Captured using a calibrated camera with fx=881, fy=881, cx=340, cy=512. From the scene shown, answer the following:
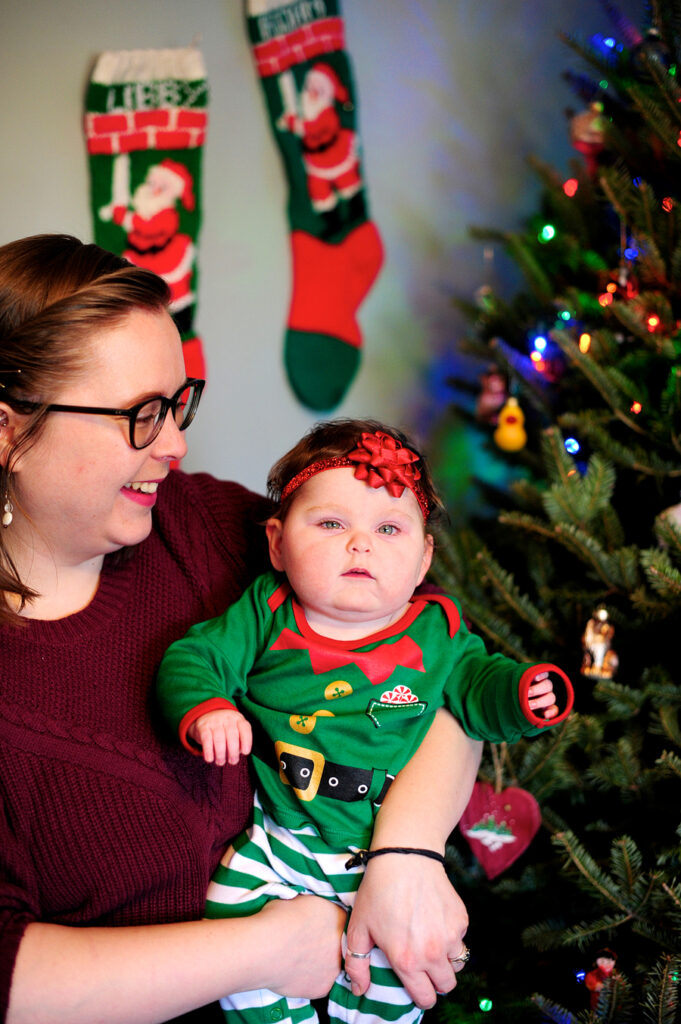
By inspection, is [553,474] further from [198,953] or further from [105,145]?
[105,145]

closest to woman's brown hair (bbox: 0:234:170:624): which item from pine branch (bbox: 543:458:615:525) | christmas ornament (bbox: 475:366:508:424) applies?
pine branch (bbox: 543:458:615:525)

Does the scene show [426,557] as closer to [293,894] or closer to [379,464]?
[379,464]

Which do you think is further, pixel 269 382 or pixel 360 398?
pixel 360 398

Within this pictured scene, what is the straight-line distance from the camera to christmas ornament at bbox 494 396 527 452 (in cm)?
224

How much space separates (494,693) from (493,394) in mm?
1271

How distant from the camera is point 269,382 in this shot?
8.85 ft

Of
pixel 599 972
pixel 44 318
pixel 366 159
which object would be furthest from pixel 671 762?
pixel 366 159

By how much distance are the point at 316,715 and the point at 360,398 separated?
5.87 ft

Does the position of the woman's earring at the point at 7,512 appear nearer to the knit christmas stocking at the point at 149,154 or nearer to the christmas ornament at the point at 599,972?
the knit christmas stocking at the point at 149,154

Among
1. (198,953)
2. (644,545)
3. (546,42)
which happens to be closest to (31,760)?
(198,953)

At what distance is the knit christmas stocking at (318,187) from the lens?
249cm

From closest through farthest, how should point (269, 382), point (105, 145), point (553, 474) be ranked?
point (553, 474) → point (105, 145) → point (269, 382)

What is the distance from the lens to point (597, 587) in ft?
6.37

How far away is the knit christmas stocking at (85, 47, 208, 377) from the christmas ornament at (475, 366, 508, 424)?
0.83m
